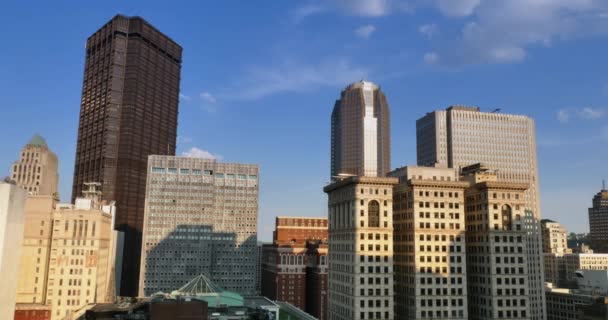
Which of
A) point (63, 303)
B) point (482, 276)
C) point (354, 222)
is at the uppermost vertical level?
point (354, 222)

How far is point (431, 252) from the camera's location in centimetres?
16512

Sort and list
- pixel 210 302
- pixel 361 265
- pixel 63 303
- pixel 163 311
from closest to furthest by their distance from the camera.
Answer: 1. pixel 163 311
2. pixel 361 265
3. pixel 210 302
4. pixel 63 303

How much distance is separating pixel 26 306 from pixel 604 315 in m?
211

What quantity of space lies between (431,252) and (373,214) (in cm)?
2277

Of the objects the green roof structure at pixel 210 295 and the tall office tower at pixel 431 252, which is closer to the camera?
the tall office tower at pixel 431 252

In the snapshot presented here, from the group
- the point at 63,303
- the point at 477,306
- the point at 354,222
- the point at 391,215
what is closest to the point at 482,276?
the point at 477,306

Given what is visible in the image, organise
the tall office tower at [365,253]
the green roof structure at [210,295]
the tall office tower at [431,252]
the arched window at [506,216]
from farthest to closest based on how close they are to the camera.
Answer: the green roof structure at [210,295], the arched window at [506,216], the tall office tower at [431,252], the tall office tower at [365,253]

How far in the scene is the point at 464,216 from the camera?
178 metres

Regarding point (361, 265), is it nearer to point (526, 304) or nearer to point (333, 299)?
point (333, 299)

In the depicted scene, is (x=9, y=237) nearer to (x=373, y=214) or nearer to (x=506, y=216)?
(x=373, y=214)

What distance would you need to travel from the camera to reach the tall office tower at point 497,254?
6373 inches

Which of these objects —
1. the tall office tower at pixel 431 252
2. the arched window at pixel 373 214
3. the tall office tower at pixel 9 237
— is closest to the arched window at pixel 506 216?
the tall office tower at pixel 431 252

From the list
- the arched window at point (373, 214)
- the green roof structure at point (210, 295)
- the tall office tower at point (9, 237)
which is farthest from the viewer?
the green roof structure at point (210, 295)

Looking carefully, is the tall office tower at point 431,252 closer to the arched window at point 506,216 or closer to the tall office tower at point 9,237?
the arched window at point 506,216
